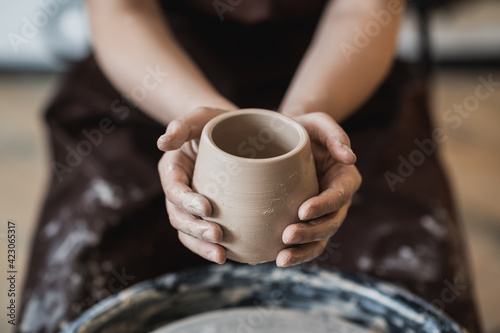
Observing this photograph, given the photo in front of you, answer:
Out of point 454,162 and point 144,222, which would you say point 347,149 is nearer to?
point 144,222

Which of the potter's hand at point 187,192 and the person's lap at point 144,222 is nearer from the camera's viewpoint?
the potter's hand at point 187,192

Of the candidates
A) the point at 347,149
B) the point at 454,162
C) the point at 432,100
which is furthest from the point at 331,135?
the point at 454,162

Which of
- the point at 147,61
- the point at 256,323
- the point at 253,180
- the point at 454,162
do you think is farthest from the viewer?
the point at 454,162

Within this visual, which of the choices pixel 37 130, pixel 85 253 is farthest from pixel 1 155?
pixel 85 253

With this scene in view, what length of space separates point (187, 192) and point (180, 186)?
0.06ft

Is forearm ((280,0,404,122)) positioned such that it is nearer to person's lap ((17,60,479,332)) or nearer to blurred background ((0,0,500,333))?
person's lap ((17,60,479,332))

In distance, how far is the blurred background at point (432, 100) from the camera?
168 centimetres

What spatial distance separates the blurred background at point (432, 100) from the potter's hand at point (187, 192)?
3.54 ft

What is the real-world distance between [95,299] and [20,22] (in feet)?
5.22

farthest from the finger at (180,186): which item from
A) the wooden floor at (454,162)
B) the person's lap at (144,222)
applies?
the wooden floor at (454,162)

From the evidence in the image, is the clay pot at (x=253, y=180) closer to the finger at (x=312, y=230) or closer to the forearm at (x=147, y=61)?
the finger at (x=312, y=230)

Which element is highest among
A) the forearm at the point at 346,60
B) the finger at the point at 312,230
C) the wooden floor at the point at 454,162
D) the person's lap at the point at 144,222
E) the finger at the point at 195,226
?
the finger at the point at 195,226

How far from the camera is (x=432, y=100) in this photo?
184 cm

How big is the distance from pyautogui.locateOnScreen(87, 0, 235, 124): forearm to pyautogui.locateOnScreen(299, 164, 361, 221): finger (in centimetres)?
22
